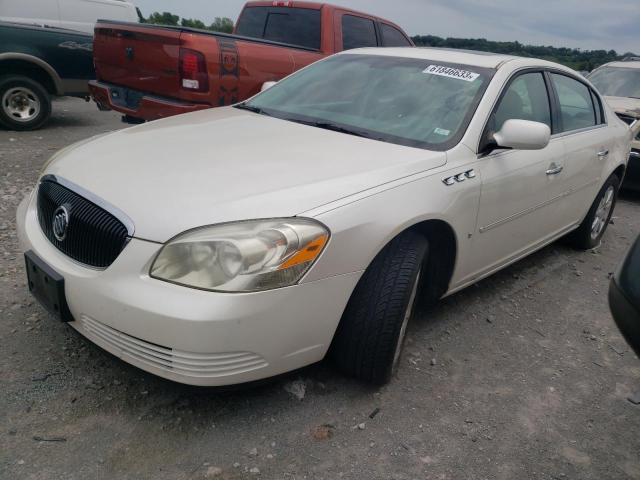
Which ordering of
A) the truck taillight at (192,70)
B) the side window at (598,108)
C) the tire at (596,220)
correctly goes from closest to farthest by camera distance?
the side window at (598,108)
the tire at (596,220)
the truck taillight at (192,70)

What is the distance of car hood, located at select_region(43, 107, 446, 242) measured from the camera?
6.96 ft

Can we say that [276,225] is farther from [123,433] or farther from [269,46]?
[269,46]

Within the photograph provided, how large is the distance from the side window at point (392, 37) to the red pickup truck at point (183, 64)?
1096 mm

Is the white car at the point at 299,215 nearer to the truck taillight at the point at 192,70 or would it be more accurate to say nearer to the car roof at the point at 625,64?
the truck taillight at the point at 192,70

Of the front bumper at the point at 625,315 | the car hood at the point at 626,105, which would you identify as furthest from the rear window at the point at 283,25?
the front bumper at the point at 625,315

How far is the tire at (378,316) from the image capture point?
94.8 inches

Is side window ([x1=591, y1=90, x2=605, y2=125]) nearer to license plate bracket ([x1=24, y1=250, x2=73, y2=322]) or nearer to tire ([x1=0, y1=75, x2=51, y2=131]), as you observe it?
license plate bracket ([x1=24, y1=250, x2=73, y2=322])

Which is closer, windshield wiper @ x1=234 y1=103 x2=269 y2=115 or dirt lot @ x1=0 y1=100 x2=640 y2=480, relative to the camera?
dirt lot @ x1=0 y1=100 x2=640 y2=480

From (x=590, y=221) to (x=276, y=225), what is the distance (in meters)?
3.52

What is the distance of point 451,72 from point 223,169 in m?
1.61

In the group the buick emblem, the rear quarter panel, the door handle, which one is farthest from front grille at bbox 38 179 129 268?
the rear quarter panel

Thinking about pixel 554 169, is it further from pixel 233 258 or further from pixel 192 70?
pixel 192 70

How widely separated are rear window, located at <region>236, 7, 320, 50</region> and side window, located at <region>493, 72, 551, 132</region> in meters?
3.57

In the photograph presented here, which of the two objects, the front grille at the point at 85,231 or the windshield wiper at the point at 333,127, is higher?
the windshield wiper at the point at 333,127
